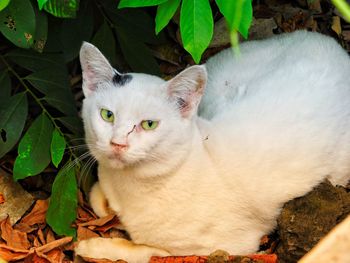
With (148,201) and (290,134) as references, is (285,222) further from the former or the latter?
(148,201)

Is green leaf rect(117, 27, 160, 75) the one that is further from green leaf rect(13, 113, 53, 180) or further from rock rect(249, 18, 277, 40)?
rock rect(249, 18, 277, 40)

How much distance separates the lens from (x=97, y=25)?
3.59m

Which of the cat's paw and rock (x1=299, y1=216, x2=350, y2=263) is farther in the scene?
the cat's paw

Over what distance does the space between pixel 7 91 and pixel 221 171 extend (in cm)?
120

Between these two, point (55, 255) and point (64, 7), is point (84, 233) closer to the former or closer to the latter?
point (55, 255)

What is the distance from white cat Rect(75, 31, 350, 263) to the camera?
2.78 metres

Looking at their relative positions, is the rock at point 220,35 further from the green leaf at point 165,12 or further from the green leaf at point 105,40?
the green leaf at point 165,12

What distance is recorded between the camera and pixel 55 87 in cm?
325

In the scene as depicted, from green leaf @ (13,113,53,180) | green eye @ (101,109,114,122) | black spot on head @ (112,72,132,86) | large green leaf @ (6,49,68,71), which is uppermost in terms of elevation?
black spot on head @ (112,72,132,86)

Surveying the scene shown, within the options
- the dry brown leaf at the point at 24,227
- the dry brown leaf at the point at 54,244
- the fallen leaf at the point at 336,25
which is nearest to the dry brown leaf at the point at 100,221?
the dry brown leaf at the point at 54,244

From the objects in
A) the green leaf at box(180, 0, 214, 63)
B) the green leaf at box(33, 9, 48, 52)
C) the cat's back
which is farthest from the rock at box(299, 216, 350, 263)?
the green leaf at box(33, 9, 48, 52)

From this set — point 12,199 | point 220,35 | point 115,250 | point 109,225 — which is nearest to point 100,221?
point 109,225

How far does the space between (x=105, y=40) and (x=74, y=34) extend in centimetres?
19

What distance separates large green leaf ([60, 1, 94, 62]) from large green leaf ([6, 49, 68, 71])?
8 centimetres
